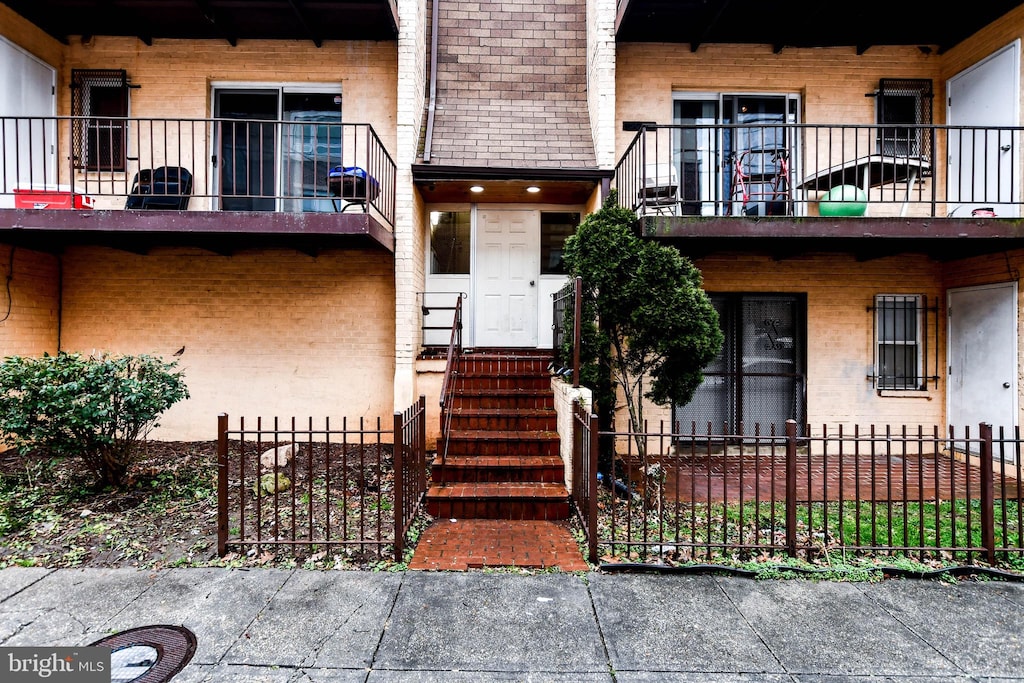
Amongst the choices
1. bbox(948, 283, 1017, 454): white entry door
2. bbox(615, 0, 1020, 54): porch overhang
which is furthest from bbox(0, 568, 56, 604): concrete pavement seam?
bbox(948, 283, 1017, 454): white entry door

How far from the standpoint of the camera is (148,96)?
7.50 m

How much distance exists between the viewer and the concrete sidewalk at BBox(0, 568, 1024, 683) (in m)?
2.87

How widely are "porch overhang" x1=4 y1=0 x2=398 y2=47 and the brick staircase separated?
16.4ft

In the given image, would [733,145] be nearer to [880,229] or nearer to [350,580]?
[880,229]

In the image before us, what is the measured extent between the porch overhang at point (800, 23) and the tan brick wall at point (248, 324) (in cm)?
517

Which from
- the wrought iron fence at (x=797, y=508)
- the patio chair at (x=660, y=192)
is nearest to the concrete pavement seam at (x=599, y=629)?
the wrought iron fence at (x=797, y=508)

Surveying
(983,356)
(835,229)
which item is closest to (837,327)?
(983,356)

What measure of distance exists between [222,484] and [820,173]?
8.10 meters

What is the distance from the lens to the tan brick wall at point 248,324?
7516mm

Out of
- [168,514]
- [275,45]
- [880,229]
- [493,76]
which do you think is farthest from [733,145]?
[168,514]

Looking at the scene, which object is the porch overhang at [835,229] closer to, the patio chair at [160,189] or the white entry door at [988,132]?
the white entry door at [988,132]

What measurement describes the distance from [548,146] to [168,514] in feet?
21.4

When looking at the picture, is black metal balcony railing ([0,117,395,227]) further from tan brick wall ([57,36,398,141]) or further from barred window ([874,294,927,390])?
barred window ([874,294,927,390])

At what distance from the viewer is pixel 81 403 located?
482 centimetres
